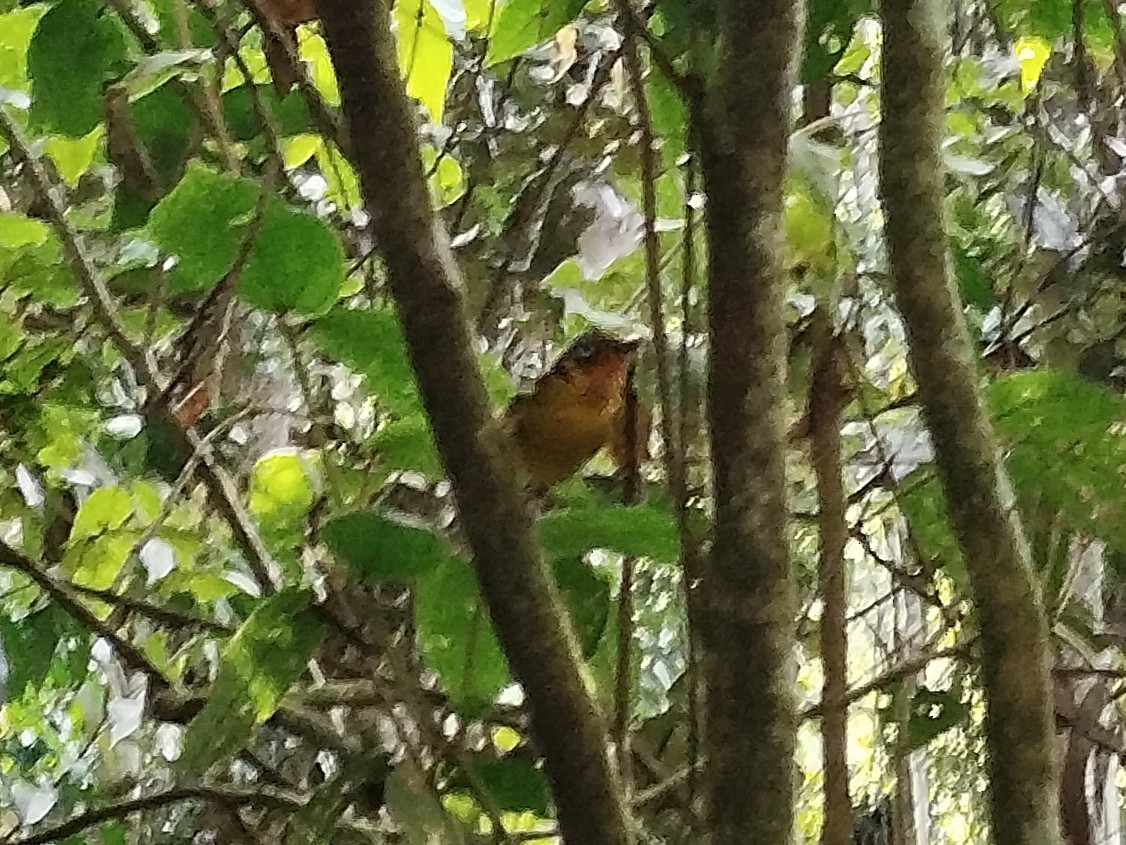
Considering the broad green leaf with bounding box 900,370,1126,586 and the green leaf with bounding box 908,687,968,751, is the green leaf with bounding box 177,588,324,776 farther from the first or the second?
the green leaf with bounding box 908,687,968,751

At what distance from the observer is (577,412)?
0.50 meters

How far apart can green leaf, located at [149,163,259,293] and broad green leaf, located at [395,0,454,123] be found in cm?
17

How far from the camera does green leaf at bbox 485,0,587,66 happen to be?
46 centimetres

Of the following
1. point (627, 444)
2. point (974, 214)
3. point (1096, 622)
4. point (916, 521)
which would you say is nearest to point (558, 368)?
point (627, 444)

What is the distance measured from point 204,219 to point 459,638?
150 millimetres

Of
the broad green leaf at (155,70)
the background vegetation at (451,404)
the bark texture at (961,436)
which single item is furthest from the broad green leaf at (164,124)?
the bark texture at (961,436)

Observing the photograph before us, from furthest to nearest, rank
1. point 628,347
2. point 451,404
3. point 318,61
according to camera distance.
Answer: point 318,61
point 628,347
point 451,404

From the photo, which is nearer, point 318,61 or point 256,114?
point 256,114

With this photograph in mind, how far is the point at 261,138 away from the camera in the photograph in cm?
69

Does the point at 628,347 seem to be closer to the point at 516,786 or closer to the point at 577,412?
the point at 577,412

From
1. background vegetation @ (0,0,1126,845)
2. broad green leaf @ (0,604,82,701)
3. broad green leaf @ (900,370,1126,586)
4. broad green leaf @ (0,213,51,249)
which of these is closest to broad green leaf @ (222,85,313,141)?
background vegetation @ (0,0,1126,845)

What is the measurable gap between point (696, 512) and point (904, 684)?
0.90 ft

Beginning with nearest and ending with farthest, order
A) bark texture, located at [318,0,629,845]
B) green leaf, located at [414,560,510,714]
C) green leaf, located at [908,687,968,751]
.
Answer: bark texture, located at [318,0,629,845]
green leaf, located at [414,560,510,714]
green leaf, located at [908,687,968,751]

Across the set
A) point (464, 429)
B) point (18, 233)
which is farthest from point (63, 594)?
point (464, 429)
